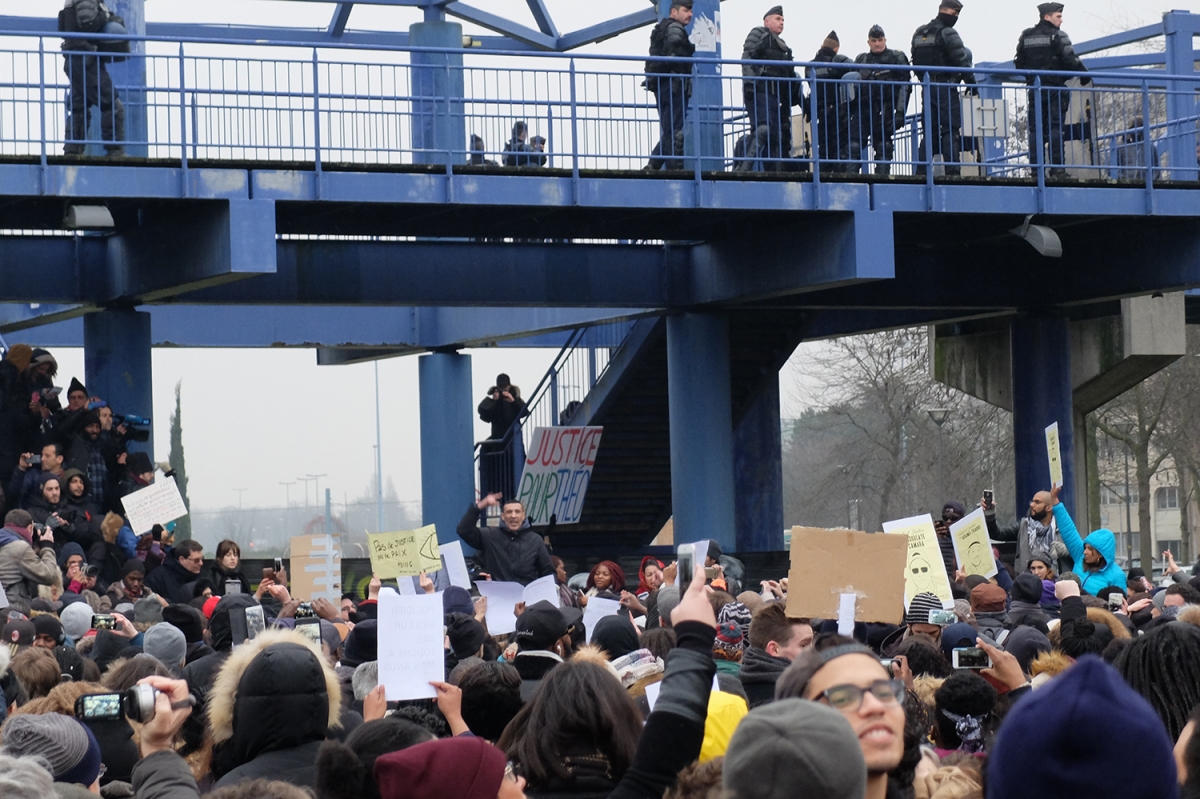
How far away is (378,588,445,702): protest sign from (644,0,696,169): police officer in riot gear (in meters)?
12.2

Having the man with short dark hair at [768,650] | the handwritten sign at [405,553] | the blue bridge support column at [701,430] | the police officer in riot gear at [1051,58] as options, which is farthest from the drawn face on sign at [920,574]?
the blue bridge support column at [701,430]

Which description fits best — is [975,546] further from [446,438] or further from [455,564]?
[446,438]

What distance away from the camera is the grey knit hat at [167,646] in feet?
24.4

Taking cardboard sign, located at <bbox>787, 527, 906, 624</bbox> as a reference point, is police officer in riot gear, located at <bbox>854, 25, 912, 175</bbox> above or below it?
above

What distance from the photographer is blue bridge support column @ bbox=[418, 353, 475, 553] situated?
2547cm

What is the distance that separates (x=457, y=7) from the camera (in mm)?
23781

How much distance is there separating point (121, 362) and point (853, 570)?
14.0 metres

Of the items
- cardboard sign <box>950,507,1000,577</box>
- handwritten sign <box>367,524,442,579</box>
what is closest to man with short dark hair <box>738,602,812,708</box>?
handwritten sign <box>367,524,442,579</box>

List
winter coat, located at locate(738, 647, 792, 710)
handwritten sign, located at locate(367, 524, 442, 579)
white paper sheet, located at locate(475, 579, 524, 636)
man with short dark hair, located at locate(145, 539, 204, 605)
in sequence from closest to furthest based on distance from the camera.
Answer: winter coat, located at locate(738, 647, 792, 710), white paper sheet, located at locate(475, 579, 524, 636), handwritten sign, located at locate(367, 524, 442, 579), man with short dark hair, located at locate(145, 539, 204, 605)

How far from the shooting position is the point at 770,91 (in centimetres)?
1828

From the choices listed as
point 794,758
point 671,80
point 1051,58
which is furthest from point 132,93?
point 794,758

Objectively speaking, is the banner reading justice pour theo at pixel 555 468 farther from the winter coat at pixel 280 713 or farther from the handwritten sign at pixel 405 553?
the winter coat at pixel 280 713

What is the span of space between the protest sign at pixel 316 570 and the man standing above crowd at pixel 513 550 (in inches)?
52.0

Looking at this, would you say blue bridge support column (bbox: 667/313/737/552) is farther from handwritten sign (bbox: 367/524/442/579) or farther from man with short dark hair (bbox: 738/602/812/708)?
man with short dark hair (bbox: 738/602/812/708)
